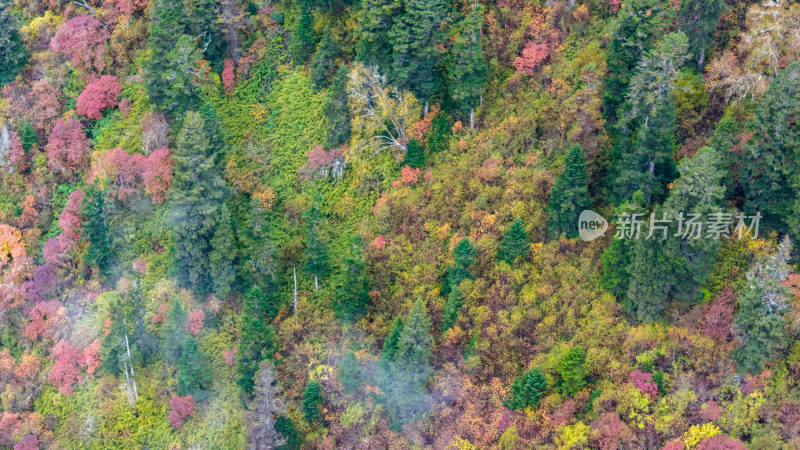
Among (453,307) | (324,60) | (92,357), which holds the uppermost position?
(324,60)

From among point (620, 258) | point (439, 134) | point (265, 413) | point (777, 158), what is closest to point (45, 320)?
point (265, 413)

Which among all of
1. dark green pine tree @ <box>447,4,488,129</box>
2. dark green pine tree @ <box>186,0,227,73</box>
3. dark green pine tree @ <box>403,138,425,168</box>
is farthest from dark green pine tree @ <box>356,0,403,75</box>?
dark green pine tree @ <box>186,0,227,73</box>

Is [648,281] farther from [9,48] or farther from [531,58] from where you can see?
[9,48]

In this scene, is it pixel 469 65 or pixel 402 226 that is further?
pixel 402 226

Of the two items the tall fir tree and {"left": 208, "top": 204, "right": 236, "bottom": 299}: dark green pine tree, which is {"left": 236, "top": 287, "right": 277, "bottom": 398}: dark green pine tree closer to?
the tall fir tree

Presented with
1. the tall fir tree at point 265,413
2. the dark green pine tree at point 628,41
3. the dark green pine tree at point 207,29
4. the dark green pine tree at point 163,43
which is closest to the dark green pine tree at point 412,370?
the tall fir tree at point 265,413

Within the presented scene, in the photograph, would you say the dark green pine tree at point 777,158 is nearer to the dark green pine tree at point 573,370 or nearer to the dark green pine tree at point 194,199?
the dark green pine tree at point 573,370
